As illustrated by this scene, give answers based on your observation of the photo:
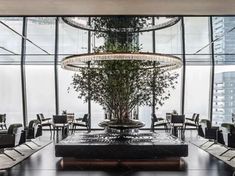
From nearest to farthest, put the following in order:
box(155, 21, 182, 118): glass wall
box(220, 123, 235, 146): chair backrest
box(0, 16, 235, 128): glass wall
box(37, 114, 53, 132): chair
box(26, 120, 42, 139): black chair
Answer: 1. box(220, 123, 235, 146): chair backrest
2. box(26, 120, 42, 139): black chair
3. box(37, 114, 53, 132): chair
4. box(0, 16, 235, 128): glass wall
5. box(155, 21, 182, 118): glass wall

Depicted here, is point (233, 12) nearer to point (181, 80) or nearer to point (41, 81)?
point (181, 80)

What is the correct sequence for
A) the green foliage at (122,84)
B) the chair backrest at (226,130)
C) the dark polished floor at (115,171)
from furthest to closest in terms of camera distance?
the chair backrest at (226,130), the green foliage at (122,84), the dark polished floor at (115,171)

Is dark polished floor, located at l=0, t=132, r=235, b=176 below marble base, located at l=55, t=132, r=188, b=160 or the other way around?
below

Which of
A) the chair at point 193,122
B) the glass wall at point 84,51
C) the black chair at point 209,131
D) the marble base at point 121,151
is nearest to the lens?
the marble base at point 121,151

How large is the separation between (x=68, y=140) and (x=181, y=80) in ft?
25.3

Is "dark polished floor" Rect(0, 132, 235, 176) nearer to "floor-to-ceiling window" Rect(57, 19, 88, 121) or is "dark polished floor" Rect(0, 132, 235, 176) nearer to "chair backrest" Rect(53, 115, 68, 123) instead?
"chair backrest" Rect(53, 115, 68, 123)

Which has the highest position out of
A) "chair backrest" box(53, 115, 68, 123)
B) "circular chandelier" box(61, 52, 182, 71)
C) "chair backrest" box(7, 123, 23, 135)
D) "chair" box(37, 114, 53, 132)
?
"circular chandelier" box(61, 52, 182, 71)

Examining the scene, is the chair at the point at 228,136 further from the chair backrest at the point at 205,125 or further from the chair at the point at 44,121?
the chair at the point at 44,121

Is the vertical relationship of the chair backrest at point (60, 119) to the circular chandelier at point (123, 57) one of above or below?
below

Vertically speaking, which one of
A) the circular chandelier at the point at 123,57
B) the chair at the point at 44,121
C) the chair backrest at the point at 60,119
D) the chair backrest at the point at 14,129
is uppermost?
the circular chandelier at the point at 123,57

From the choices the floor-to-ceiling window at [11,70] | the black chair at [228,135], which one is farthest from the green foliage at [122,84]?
the floor-to-ceiling window at [11,70]

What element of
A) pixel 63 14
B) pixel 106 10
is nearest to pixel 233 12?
pixel 106 10

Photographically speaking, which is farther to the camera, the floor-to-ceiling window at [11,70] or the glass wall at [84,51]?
the glass wall at [84,51]

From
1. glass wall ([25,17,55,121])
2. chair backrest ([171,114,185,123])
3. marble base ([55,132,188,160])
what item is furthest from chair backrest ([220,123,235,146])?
glass wall ([25,17,55,121])
